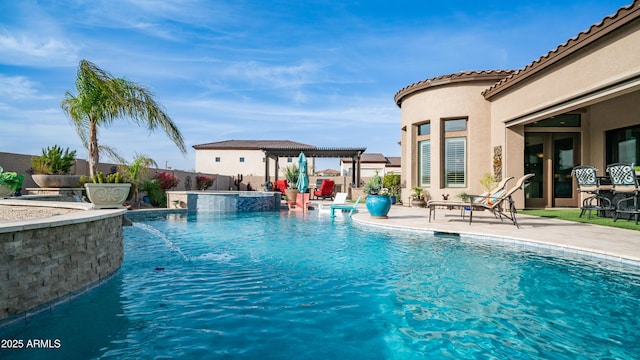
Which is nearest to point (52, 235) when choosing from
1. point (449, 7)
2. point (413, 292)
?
point (413, 292)

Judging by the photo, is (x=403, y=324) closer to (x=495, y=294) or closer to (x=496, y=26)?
(x=495, y=294)

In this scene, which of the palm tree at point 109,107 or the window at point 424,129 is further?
the window at point 424,129

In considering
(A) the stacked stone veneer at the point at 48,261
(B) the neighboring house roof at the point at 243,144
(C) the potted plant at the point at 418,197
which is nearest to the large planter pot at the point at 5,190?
(A) the stacked stone veneer at the point at 48,261

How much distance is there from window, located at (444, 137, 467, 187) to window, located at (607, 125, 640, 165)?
167 inches

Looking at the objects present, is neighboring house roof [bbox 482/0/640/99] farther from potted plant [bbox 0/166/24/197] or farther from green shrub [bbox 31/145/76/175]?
green shrub [bbox 31/145/76/175]

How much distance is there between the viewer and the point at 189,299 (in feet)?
12.0

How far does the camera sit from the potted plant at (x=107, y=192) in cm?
643

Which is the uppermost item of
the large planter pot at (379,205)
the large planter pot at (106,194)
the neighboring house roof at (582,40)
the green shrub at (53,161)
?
the neighboring house roof at (582,40)

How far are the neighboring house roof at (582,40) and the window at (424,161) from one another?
3.85 meters

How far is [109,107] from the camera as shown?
33.8 feet

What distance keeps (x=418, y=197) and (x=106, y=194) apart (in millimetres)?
11185

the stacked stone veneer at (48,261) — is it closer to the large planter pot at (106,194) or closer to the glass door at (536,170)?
the large planter pot at (106,194)

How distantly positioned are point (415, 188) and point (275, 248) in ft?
30.0

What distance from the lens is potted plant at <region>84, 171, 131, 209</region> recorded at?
21.1ft
